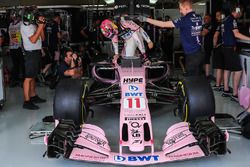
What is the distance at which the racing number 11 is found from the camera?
3744 mm

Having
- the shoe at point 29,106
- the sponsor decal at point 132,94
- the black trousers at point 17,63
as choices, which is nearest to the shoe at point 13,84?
the black trousers at point 17,63

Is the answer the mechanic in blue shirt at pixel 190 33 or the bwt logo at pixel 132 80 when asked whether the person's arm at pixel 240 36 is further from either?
the bwt logo at pixel 132 80

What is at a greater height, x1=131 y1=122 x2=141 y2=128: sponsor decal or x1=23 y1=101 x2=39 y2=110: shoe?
x1=131 y1=122 x2=141 y2=128: sponsor decal

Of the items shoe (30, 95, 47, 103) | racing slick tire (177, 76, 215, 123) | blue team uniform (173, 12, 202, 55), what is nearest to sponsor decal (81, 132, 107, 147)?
racing slick tire (177, 76, 215, 123)

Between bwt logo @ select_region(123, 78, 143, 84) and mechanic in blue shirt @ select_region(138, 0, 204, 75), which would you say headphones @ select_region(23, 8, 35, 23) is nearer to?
mechanic in blue shirt @ select_region(138, 0, 204, 75)

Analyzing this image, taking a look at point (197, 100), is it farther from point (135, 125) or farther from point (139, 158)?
point (139, 158)

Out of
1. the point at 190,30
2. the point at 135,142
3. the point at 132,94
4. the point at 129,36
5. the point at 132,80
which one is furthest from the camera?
the point at 129,36

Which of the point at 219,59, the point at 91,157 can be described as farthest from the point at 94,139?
the point at 219,59

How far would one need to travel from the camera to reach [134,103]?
3.79 metres

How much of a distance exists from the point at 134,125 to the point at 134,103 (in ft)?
0.96

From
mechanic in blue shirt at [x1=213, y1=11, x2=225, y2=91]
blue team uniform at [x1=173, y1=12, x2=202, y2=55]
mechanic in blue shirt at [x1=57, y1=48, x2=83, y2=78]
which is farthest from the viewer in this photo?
mechanic in blue shirt at [x1=213, y1=11, x2=225, y2=91]

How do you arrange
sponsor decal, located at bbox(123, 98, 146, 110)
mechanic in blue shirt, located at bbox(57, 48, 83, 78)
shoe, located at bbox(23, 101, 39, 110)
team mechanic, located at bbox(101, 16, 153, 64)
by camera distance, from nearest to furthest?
1. sponsor decal, located at bbox(123, 98, 146, 110)
2. team mechanic, located at bbox(101, 16, 153, 64)
3. shoe, located at bbox(23, 101, 39, 110)
4. mechanic in blue shirt, located at bbox(57, 48, 83, 78)

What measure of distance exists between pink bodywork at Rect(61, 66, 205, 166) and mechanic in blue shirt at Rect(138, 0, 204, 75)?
1.10 metres

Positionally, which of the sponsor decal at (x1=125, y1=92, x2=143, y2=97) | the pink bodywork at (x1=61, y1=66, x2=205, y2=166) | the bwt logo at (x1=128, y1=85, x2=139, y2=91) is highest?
the bwt logo at (x1=128, y1=85, x2=139, y2=91)
